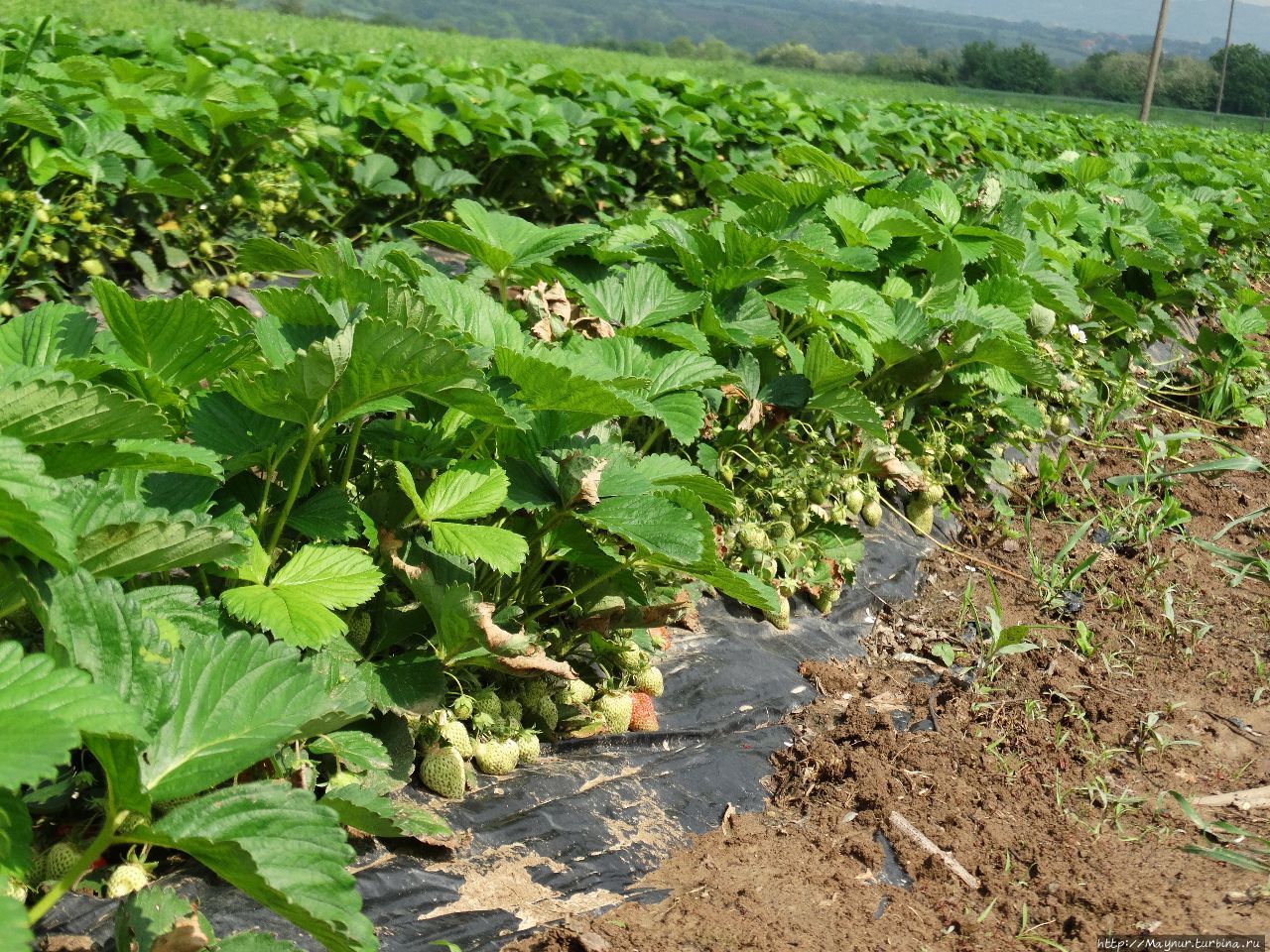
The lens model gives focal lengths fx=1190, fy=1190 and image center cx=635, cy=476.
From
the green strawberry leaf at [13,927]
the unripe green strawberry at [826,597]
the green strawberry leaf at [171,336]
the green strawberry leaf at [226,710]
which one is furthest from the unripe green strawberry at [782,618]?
the green strawberry leaf at [13,927]

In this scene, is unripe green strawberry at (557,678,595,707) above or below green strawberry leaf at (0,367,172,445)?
below

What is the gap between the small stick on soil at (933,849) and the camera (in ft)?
7.55

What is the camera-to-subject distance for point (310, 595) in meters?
1.87

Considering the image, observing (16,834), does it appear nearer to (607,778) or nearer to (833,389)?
(607,778)

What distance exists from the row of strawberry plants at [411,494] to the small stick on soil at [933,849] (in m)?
0.51

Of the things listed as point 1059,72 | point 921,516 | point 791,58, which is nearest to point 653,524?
point 921,516

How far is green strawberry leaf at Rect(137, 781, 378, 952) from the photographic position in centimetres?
127

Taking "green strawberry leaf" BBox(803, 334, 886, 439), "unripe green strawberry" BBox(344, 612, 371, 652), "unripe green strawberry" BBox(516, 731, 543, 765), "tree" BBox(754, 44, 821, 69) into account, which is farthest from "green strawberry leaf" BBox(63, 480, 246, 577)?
"tree" BBox(754, 44, 821, 69)

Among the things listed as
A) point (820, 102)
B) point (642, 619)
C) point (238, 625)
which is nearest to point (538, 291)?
point (642, 619)

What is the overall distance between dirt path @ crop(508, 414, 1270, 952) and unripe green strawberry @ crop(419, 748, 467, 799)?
0.36 meters

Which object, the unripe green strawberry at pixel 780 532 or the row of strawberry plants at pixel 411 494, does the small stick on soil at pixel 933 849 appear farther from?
the unripe green strawberry at pixel 780 532

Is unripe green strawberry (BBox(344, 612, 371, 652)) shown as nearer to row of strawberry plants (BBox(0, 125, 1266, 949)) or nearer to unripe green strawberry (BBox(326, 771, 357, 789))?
row of strawberry plants (BBox(0, 125, 1266, 949))

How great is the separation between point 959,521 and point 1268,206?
6.98 metres

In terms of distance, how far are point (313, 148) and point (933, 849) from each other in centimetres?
447
